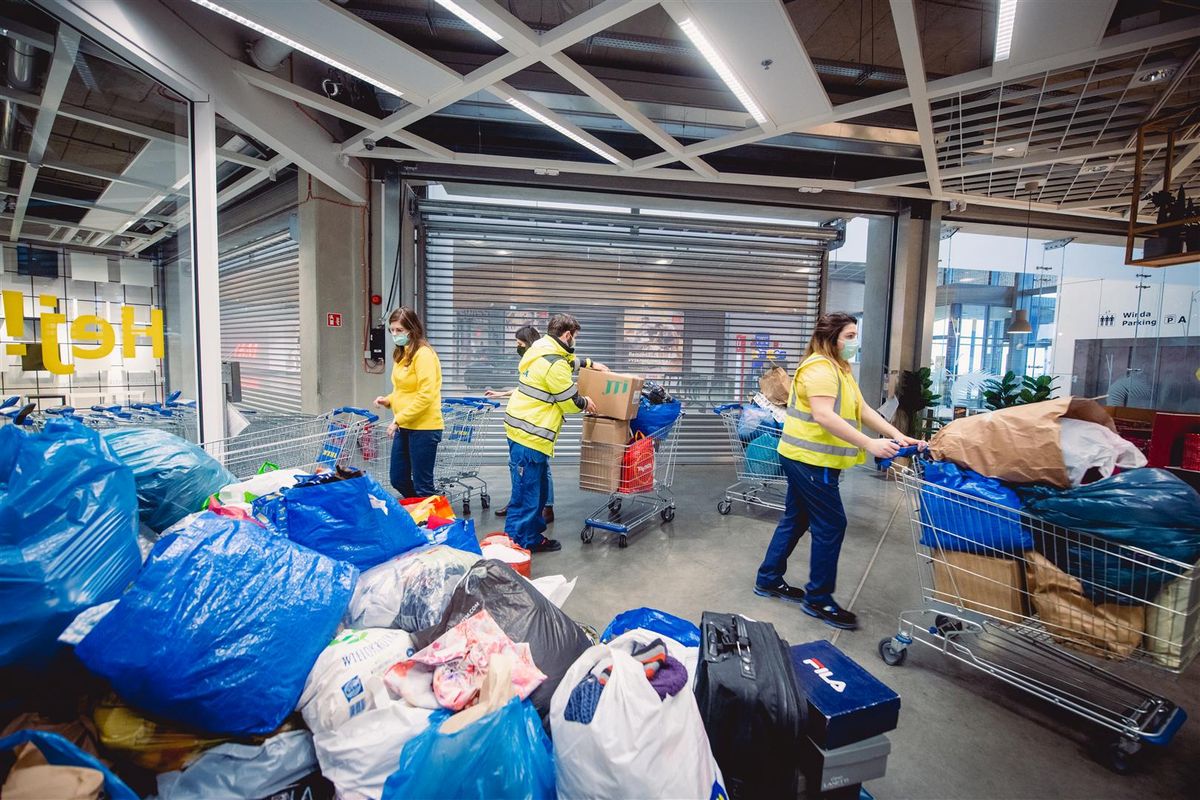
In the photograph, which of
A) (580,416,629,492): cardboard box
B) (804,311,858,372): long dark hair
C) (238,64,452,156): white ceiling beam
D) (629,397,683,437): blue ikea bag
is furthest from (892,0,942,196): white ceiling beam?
(238,64,452,156): white ceiling beam

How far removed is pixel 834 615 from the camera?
9.12ft

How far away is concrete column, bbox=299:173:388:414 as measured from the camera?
Answer: 5.07 meters

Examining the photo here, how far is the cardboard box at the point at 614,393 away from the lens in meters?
3.72

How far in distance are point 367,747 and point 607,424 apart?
8.87 ft

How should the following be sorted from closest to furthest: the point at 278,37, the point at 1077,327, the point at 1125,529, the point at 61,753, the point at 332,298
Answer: the point at 61,753, the point at 1125,529, the point at 278,37, the point at 332,298, the point at 1077,327

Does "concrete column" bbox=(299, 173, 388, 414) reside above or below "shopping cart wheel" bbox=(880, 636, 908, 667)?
above

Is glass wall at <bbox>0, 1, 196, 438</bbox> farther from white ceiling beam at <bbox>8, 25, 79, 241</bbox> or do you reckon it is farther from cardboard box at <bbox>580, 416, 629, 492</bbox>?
cardboard box at <bbox>580, 416, 629, 492</bbox>

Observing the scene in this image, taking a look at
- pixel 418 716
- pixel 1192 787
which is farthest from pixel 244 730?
pixel 1192 787

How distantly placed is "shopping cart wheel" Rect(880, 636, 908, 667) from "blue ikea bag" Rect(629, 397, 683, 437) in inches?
81.6

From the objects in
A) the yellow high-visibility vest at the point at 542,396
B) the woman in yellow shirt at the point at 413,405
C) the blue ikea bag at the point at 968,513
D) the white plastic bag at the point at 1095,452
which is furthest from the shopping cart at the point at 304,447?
the white plastic bag at the point at 1095,452

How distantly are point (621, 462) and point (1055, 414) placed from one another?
8.25ft

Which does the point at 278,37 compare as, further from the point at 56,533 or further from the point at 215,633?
the point at 215,633

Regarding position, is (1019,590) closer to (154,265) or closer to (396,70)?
(396,70)

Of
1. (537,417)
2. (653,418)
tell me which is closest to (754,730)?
(537,417)
